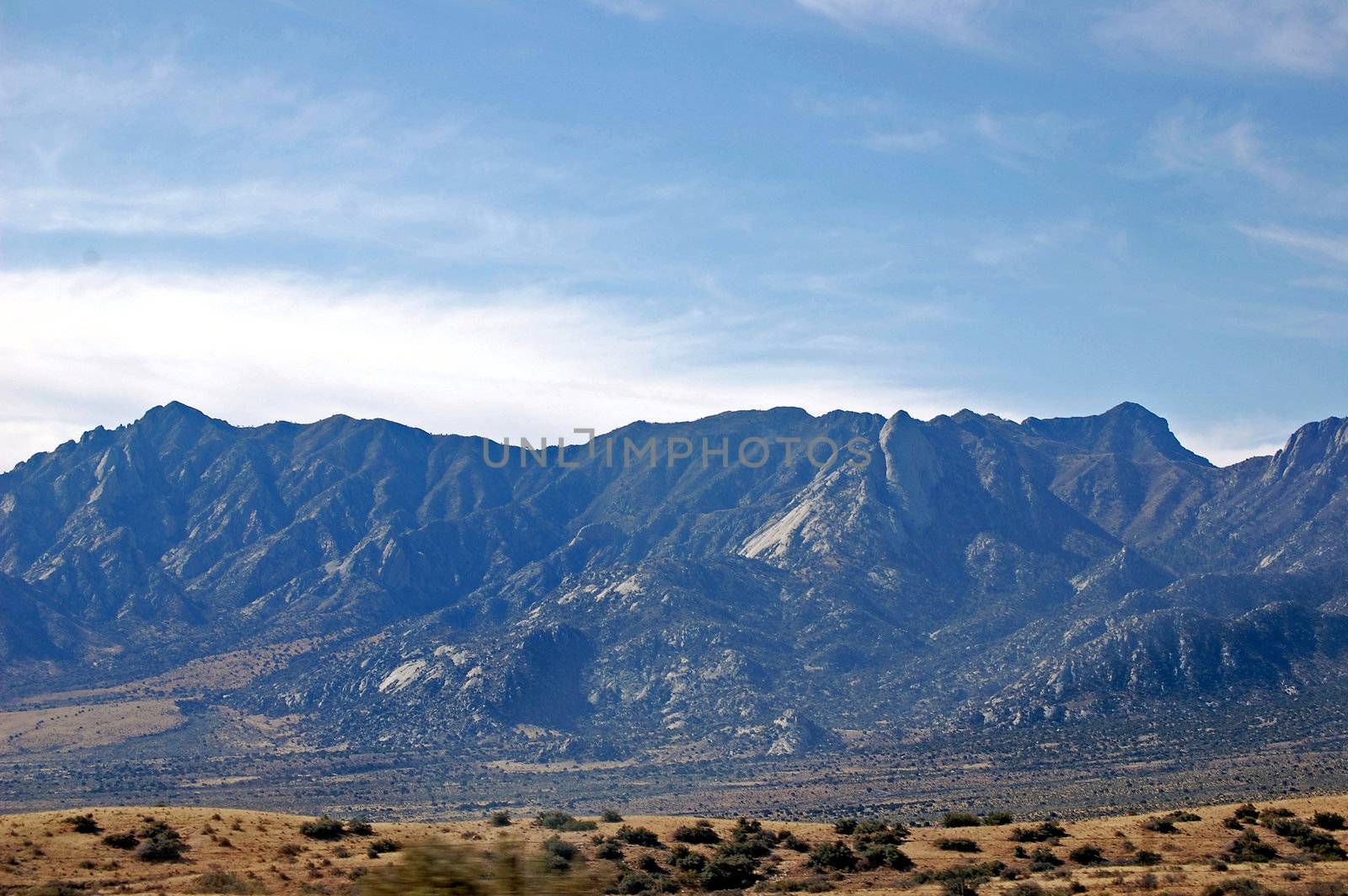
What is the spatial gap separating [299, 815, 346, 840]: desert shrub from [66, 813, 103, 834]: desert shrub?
7.62m

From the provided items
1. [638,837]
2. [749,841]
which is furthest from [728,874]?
[638,837]

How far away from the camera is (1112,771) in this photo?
432 ft

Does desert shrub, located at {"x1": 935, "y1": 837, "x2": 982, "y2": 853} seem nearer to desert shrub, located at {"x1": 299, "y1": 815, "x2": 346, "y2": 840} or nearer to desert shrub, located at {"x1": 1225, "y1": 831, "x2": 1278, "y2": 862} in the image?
desert shrub, located at {"x1": 1225, "y1": 831, "x2": 1278, "y2": 862}

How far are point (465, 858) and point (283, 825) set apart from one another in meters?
30.4

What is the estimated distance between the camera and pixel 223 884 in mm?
40219

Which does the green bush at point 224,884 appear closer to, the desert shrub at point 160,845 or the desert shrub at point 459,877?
the desert shrub at point 160,845

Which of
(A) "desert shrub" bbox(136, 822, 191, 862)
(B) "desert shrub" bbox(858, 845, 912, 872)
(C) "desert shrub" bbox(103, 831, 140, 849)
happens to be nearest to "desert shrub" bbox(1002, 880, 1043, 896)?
(B) "desert shrub" bbox(858, 845, 912, 872)

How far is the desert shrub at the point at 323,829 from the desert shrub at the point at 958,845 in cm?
2406

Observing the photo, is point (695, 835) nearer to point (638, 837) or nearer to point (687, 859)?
point (638, 837)

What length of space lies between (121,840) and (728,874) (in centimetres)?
2199

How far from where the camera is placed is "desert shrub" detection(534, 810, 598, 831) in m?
54.1

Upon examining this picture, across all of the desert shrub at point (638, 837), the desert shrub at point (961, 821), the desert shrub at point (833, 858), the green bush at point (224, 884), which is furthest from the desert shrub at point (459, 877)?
the desert shrub at point (961, 821)

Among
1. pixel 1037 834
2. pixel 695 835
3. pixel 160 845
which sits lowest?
pixel 1037 834

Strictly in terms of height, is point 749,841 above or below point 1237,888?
below
